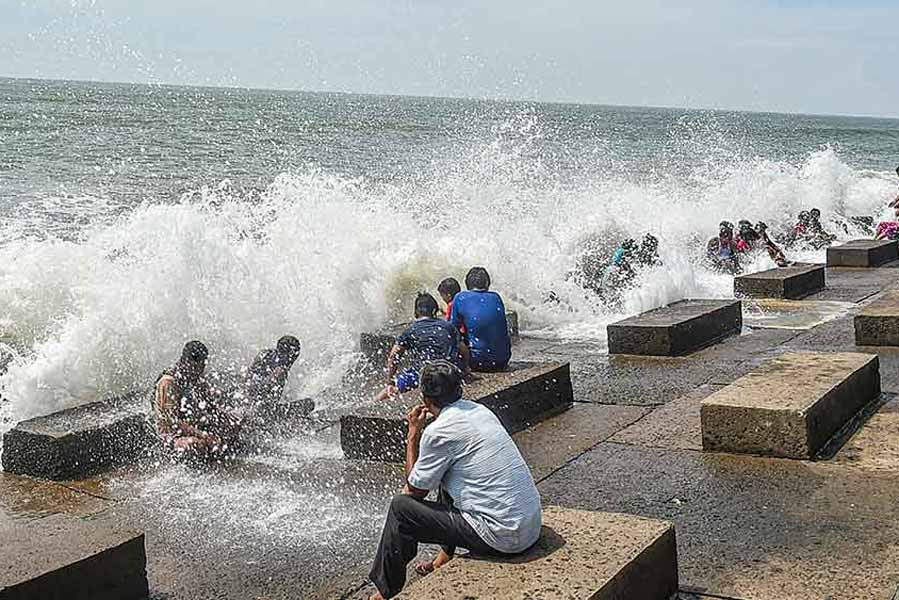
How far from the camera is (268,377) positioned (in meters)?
8.62

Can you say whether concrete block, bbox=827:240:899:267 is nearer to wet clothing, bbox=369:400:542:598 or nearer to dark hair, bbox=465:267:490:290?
dark hair, bbox=465:267:490:290

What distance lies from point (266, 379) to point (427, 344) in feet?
Answer: 5.28

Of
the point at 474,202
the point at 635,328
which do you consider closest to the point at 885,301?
the point at 635,328

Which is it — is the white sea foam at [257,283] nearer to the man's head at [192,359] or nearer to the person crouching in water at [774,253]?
the person crouching in water at [774,253]

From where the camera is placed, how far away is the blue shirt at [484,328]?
823 centimetres

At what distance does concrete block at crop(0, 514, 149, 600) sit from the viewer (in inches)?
168

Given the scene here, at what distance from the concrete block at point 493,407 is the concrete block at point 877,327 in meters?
3.17

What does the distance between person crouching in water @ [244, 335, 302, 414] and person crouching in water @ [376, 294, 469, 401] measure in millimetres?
1052

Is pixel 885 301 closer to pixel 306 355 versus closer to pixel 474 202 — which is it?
pixel 306 355

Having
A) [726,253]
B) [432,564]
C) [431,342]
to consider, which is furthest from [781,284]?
[432,564]

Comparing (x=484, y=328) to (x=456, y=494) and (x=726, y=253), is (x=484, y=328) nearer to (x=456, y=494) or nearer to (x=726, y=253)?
(x=456, y=494)

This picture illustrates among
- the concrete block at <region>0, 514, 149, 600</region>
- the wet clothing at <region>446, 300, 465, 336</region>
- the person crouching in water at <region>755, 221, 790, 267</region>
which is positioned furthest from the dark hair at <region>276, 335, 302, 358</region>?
the person crouching in water at <region>755, 221, 790, 267</region>

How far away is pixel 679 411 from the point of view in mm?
7617

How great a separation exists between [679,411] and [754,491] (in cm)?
194
